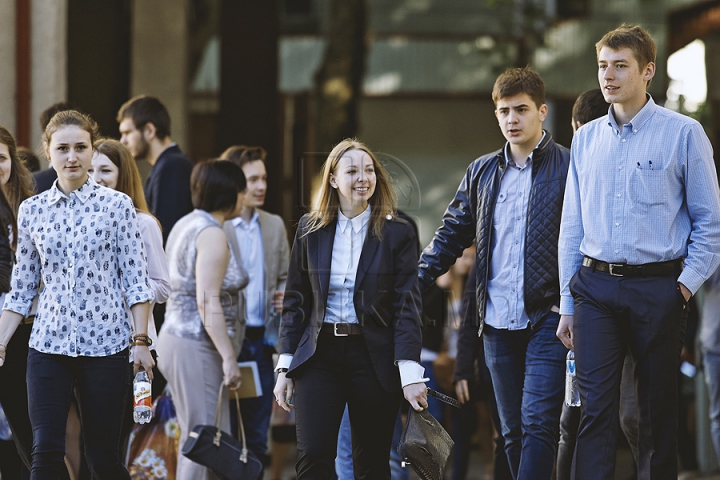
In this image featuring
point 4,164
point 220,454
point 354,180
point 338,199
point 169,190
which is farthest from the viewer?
point 169,190

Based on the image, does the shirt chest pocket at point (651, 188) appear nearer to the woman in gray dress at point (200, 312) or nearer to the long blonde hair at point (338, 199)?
the long blonde hair at point (338, 199)

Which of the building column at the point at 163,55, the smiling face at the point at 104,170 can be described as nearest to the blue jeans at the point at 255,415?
the smiling face at the point at 104,170

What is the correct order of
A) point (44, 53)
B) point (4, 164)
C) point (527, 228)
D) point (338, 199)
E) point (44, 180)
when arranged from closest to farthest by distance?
1. point (338, 199)
2. point (527, 228)
3. point (4, 164)
4. point (44, 180)
5. point (44, 53)

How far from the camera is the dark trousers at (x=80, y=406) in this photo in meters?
5.04

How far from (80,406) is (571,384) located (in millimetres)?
2344

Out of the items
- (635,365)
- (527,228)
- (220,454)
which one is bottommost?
(220,454)

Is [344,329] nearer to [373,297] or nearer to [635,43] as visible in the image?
[373,297]

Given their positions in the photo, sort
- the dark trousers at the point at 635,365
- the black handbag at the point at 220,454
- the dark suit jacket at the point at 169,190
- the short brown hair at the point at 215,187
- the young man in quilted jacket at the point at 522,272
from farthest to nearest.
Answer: the dark suit jacket at the point at 169,190, the short brown hair at the point at 215,187, the black handbag at the point at 220,454, the young man in quilted jacket at the point at 522,272, the dark trousers at the point at 635,365

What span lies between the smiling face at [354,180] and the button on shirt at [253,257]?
6.63ft

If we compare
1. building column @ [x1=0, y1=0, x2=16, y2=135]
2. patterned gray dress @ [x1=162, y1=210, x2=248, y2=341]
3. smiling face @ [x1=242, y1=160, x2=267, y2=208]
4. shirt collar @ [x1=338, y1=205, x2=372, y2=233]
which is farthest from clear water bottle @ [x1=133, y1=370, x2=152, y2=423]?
building column @ [x1=0, y1=0, x2=16, y2=135]

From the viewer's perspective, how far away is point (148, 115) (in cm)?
732

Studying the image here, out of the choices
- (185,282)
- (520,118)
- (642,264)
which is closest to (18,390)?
(185,282)

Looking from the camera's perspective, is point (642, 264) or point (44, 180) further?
point (44, 180)

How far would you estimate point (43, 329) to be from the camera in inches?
201
